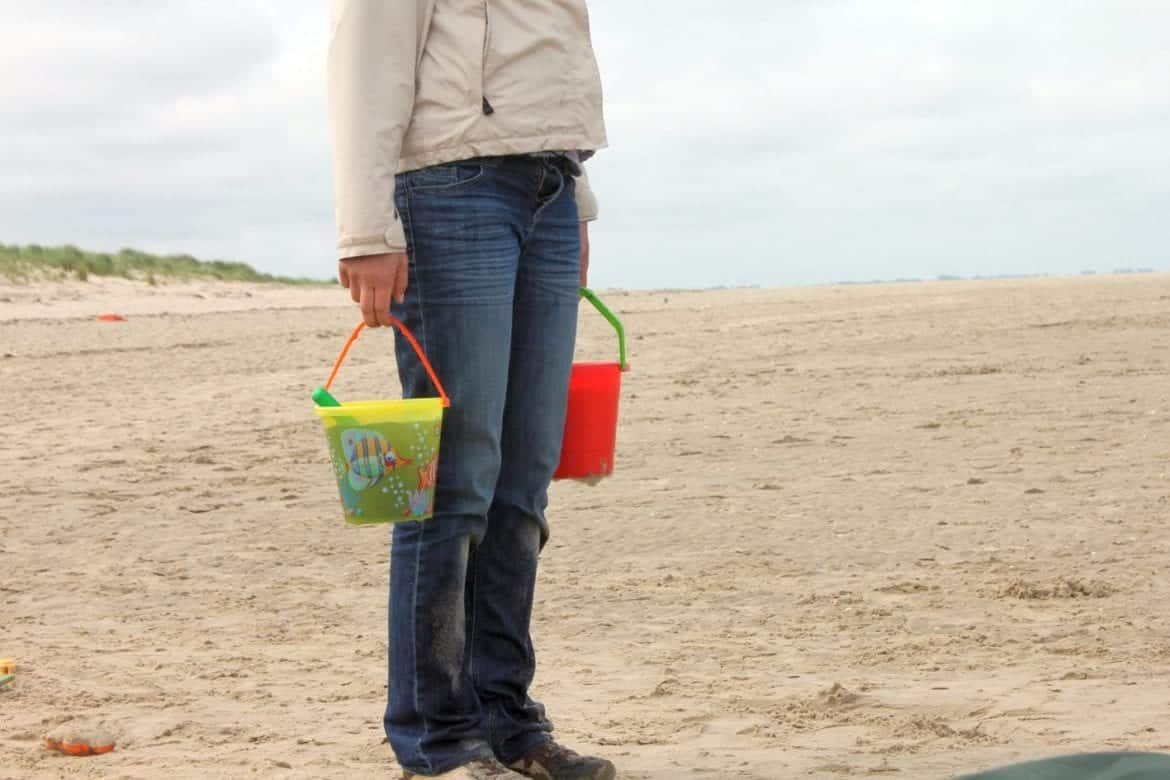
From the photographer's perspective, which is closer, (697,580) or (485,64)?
(485,64)

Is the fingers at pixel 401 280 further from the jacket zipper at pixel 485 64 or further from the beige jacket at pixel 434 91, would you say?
the jacket zipper at pixel 485 64

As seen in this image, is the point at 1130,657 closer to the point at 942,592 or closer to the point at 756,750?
the point at 942,592

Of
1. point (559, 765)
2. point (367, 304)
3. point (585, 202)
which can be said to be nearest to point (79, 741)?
point (559, 765)

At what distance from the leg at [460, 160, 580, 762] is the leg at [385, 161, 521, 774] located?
3.6 inches

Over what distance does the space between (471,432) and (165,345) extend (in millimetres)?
11682

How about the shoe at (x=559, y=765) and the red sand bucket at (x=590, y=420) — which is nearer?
the shoe at (x=559, y=765)

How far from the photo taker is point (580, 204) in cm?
292

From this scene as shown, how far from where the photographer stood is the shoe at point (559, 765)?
280 centimetres

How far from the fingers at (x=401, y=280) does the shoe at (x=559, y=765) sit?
950 millimetres

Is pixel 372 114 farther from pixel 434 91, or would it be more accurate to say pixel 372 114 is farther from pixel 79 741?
pixel 79 741

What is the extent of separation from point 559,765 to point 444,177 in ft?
3.80

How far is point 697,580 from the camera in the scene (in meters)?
4.75

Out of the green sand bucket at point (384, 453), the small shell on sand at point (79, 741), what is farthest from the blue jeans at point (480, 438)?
the small shell on sand at point (79, 741)

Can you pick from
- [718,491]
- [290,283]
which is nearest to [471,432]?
[718,491]
